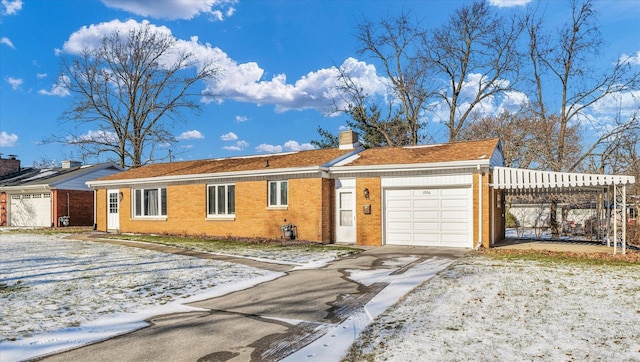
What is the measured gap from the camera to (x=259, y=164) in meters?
18.2

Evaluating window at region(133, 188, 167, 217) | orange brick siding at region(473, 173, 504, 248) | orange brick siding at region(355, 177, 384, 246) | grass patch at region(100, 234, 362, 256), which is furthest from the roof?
orange brick siding at region(473, 173, 504, 248)

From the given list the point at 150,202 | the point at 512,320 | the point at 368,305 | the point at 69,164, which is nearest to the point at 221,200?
the point at 150,202

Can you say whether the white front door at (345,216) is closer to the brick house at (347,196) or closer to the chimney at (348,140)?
the brick house at (347,196)

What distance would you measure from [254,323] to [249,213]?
37.3ft

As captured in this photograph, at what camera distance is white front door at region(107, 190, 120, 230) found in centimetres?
2190

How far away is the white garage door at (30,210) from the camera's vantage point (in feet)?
92.4

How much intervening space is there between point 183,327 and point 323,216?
9.77 metres

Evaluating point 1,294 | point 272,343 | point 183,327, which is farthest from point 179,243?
point 272,343

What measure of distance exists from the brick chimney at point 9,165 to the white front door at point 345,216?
112ft

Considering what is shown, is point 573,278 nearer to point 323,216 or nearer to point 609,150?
point 323,216

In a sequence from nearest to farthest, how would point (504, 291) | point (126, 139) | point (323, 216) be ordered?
point (504, 291) < point (323, 216) < point (126, 139)

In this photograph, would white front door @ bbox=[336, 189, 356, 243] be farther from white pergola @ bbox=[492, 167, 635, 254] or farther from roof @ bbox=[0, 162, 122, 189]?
roof @ bbox=[0, 162, 122, 189]

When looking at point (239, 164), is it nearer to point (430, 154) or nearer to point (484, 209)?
point (430, 154)

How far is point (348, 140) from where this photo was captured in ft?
60.6
